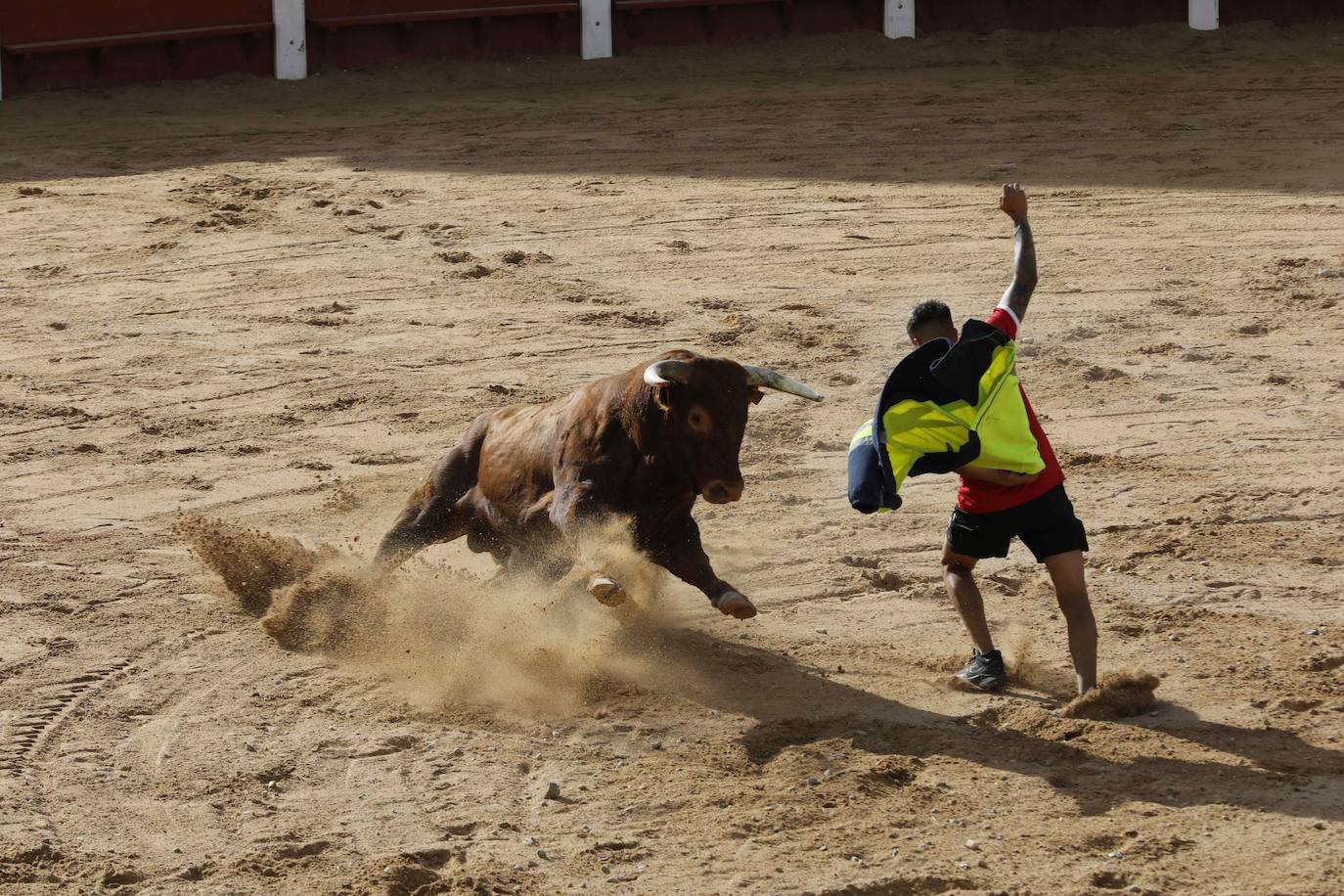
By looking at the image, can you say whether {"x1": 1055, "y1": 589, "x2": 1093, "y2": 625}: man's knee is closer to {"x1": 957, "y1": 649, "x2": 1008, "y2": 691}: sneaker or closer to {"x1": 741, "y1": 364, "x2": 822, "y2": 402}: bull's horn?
{"x1": 957, "y1": 649, "x2": 1008, "y2": 691}: sneaker

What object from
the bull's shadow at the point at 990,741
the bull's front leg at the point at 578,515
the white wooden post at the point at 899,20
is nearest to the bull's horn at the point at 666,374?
the bull's front leg at the point at 578,515

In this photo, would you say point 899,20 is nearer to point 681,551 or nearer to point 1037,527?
point 681,551

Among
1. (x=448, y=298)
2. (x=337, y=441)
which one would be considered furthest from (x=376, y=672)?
(x=448, y=298)

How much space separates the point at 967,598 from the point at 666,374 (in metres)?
1.19

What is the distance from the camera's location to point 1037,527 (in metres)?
5.20

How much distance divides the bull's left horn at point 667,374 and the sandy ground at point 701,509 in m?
0.93

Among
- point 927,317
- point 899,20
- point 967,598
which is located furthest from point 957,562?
point 899,20

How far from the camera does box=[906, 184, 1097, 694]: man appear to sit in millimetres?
5172

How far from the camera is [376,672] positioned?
5906 mm

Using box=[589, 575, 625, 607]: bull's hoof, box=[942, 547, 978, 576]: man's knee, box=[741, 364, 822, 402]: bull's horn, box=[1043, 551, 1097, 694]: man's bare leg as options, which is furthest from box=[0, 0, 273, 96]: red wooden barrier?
box=[1043, 551, 1097, 694]: man's bare leg

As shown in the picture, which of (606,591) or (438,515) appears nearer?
(606,591)

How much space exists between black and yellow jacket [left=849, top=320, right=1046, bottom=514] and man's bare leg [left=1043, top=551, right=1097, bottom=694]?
Answer: 0.41 metres

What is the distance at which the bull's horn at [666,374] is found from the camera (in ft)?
18.7

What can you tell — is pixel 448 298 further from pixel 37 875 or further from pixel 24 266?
pixel 37 875
